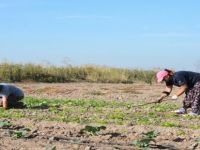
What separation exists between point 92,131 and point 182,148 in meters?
1.52

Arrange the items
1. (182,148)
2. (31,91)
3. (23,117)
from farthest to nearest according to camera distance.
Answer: (31,91) < (23,117) < (182,148)

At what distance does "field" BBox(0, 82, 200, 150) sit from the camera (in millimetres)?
8641

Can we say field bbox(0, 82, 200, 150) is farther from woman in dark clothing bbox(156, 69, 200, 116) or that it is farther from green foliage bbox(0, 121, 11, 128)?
woman in dark clothing bbox(156, 69, 200, 116)

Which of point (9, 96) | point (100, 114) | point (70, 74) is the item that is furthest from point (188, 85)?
point (70, 74)

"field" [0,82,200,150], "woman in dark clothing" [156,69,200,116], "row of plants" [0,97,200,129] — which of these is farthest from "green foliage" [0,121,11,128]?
Answer: "woman in dark clothing" [156,69,200,116]

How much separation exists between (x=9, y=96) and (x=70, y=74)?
16287 mm

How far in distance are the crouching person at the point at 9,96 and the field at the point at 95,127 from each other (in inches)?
11.9

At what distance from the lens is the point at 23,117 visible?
12305mm

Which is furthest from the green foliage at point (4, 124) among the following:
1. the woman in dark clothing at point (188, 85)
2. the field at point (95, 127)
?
the woman in dark clothing at point (188, 85)

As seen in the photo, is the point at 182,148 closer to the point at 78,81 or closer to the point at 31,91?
the point at 31,91

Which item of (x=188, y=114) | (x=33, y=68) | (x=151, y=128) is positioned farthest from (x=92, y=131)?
(x=33, y=68)

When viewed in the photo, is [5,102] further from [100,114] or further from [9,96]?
[100,114]

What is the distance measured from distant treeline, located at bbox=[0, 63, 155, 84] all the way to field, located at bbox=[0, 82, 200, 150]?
41.0ft

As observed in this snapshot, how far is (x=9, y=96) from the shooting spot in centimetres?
1442
